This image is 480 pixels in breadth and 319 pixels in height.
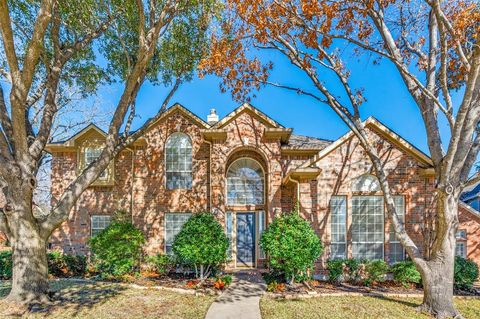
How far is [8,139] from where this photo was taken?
27.9ft

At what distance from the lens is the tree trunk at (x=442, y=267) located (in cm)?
770

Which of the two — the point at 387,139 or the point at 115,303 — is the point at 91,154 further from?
the point at 387,139

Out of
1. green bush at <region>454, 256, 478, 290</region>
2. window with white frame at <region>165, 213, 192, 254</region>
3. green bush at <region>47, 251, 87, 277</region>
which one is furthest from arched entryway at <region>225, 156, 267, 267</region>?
green bush at <region>454, 256, 478, 290</region>

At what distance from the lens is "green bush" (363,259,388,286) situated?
1077cm

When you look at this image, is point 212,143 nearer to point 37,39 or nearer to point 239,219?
point 239,219

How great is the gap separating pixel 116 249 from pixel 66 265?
3.01 metres

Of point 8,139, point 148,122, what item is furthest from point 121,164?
point 8,139

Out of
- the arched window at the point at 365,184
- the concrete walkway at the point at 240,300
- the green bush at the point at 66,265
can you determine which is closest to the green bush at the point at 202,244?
the concrete walkway at the point at 240,300

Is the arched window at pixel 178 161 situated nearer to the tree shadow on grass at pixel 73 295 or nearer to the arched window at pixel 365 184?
the tree shadow on grass at pixel 73 295

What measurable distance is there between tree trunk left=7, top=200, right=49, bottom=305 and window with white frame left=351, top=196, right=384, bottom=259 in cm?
1048

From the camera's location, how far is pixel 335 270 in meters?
10.8

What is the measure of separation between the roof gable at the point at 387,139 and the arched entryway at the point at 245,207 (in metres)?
3.06

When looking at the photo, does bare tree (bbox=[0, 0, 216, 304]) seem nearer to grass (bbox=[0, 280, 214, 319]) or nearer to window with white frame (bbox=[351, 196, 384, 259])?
grass (bbox=[0, 280, 214, 319])

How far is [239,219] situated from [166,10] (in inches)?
348
